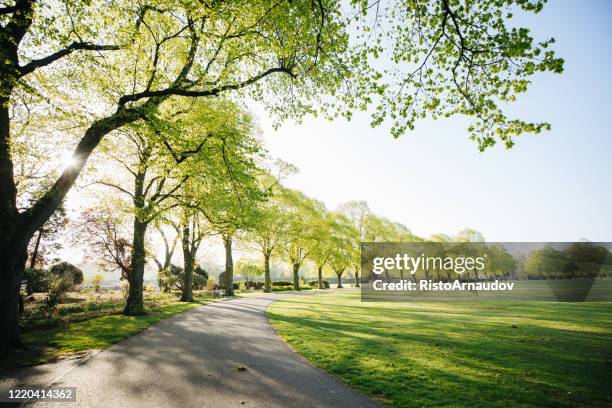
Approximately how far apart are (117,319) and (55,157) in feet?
28.1

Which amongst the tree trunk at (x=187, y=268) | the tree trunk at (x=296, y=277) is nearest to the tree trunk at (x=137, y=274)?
the tree trunk at (x=187, y=268)

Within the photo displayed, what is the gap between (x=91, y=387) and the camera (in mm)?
6277

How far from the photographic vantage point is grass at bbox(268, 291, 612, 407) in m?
5.89

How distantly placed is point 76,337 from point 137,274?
271 inches

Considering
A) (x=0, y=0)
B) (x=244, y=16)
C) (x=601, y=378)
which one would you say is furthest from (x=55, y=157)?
(x=601, y=378)

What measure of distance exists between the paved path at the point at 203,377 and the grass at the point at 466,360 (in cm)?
76

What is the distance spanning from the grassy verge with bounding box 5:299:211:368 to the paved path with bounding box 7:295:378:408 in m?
0.90

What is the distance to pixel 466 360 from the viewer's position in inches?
323

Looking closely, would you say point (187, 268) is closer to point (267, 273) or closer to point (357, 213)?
point (267, 273)


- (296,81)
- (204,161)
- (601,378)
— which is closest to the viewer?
(601,378)

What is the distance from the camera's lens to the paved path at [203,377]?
5613 millimetres

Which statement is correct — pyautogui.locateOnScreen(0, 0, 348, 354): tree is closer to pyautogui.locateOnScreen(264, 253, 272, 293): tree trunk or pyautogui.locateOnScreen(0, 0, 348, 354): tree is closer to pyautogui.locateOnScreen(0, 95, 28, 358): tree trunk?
pyautogui.locateOnScreen(0, 95, 28, 358): tree trunk

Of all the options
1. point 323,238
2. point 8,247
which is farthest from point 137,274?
point 323,238

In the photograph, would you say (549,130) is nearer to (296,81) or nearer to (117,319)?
(296,81)
